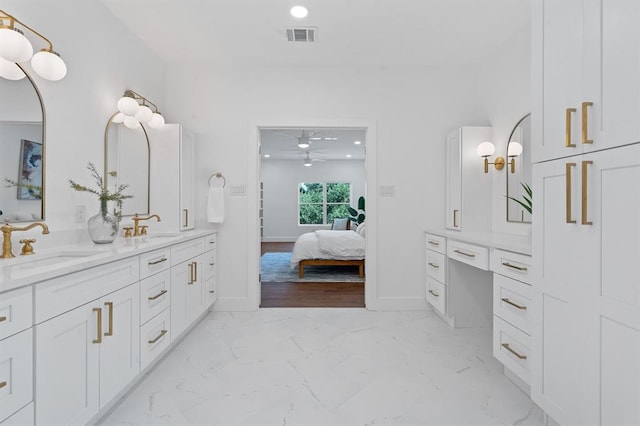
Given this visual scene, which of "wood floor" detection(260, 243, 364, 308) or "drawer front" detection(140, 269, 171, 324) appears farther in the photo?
"wood floor" detection(260, 243, 364, 308)

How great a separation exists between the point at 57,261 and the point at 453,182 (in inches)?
127

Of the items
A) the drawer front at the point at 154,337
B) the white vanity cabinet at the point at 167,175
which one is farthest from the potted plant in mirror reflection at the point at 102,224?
the white vanity cabinet at the point at 167,175

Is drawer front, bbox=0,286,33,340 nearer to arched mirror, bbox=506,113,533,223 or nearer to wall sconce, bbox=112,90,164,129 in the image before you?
wall sconce, bbox=112,90,164,129

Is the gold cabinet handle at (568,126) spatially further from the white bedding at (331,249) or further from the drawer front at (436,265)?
the white bedding at (331,249)

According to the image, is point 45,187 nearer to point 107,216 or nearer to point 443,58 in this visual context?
point 107,216

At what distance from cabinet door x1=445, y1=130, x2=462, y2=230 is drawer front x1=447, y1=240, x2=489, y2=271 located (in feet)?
1.38

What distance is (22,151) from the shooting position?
1.84 m

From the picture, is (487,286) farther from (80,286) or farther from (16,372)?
(16,372)

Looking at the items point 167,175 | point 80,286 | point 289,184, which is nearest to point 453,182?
point 167,175

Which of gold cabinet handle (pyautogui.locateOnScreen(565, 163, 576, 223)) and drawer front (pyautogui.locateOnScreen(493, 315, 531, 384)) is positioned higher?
gold cabinet handle (pyautogui.locateOnScreen(565, 163, 576, 223))

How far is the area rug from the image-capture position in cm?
520

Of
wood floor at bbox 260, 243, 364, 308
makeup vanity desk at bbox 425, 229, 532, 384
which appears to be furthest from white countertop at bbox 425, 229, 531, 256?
wood floor at bbox 260, 243, 364, 308

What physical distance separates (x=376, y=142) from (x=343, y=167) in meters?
6.96

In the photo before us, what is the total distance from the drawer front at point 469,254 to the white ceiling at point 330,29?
1.81 m
